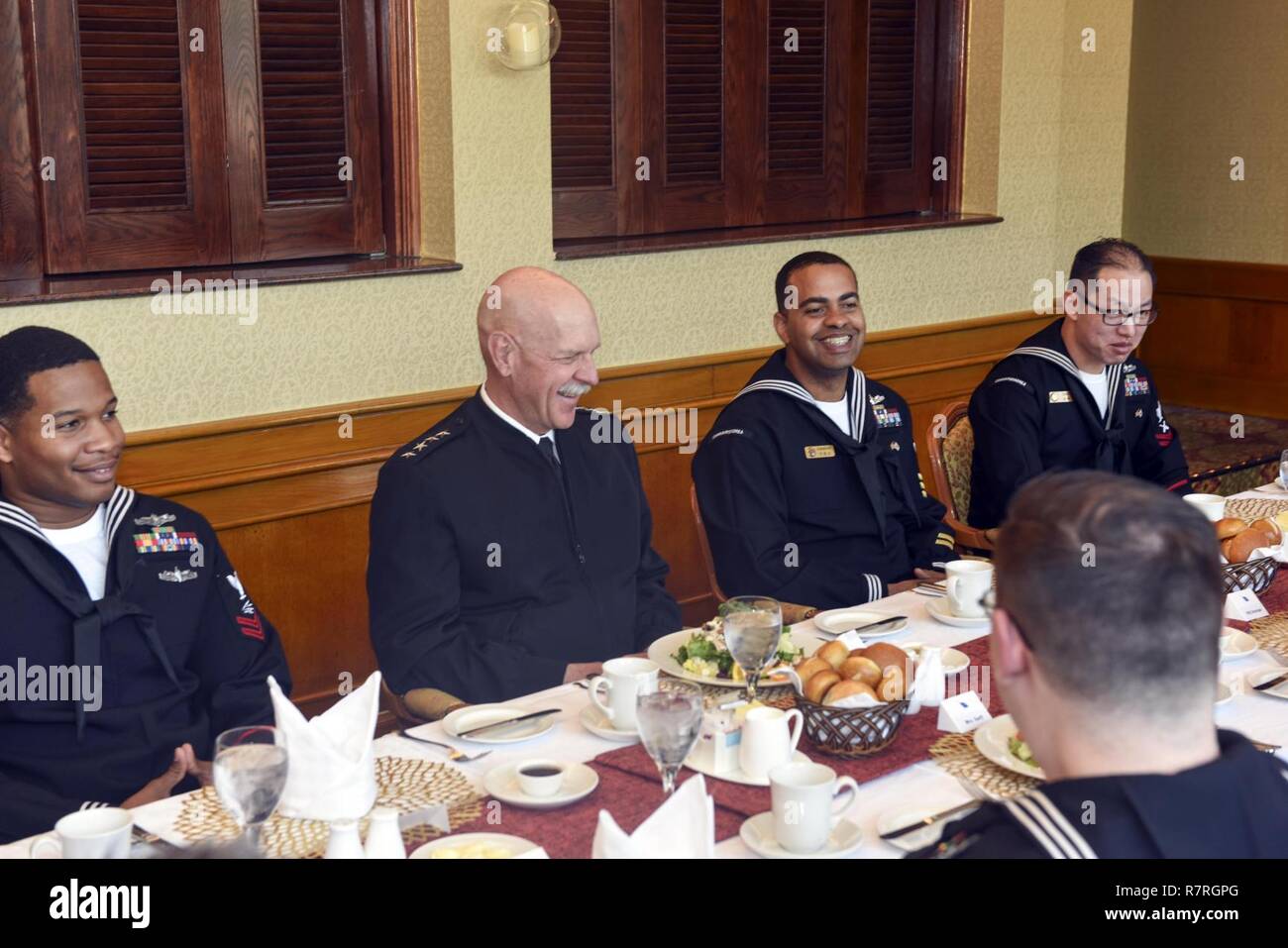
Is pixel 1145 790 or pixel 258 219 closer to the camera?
pixel 1145 790

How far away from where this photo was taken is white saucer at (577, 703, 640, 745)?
7.66ft

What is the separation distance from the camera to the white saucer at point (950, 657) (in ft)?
8.50

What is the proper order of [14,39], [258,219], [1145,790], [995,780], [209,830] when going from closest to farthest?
[1145,790]
[209,830]
[995,780]
[14,39]
[258,219]

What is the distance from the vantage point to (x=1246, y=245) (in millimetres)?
8023

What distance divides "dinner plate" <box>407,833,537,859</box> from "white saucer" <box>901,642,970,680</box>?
90cm

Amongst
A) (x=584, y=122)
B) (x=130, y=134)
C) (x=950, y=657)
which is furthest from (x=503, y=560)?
(x=584, y=122)

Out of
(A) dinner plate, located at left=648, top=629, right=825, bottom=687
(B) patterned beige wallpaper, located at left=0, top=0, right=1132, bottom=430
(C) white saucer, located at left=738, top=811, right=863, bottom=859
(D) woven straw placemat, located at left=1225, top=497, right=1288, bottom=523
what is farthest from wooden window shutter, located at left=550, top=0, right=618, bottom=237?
(C) white saucer, located at left=738, top=811, right=863, bottom=859

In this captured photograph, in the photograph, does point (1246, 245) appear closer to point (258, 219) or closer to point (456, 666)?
point (258, 219)

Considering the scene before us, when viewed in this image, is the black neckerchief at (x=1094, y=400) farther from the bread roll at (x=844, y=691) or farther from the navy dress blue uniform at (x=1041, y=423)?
the bread roll at (x=844, y=691)

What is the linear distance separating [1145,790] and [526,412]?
202 centimetres

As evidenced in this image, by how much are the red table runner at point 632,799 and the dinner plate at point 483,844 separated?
6 cm

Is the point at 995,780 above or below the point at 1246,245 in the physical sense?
below
